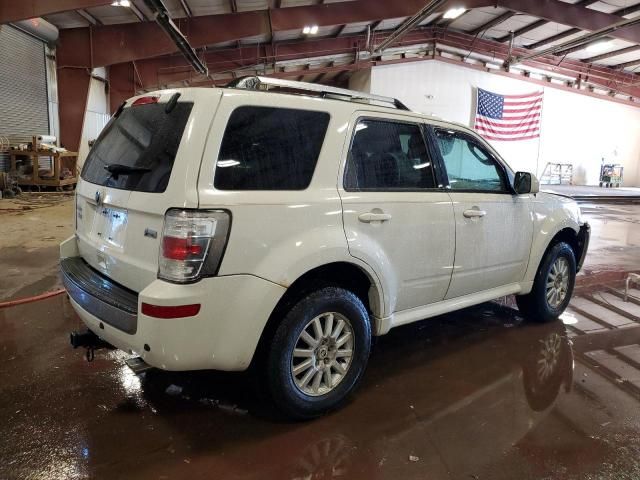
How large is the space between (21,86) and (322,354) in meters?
12.3

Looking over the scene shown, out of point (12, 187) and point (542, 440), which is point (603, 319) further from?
point (12, 187)

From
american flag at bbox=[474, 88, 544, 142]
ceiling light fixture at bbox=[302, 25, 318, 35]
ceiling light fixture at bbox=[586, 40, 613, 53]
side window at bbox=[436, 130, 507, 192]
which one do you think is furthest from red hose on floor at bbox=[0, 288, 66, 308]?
ceiling light fixture at bbox=[586, 40, 613, 53]

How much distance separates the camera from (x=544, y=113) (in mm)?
20359

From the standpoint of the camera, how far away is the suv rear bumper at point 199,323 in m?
2.05

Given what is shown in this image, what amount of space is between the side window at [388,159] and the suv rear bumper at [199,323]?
829 millimetres

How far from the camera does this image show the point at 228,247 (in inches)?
82.4

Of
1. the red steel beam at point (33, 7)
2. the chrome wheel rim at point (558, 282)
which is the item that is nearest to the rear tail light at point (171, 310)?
the chrome wheel rim at point (558, 282)

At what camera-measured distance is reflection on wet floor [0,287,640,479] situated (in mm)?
2199

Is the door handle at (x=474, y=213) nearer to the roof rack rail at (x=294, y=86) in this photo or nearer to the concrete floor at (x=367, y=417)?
the roof rack rail at (x=294, y=86)

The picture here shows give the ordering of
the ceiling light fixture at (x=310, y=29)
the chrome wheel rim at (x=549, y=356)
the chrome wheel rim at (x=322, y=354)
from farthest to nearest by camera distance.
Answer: the ceiling light fixture at (x=310, y=29)
the chrome wheel rim at (x=549, y=356)
the chrome wheel rim at (x=322, y=354)

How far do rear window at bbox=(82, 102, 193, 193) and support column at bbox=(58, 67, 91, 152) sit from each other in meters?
12.0

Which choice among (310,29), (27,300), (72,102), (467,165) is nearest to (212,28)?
(310,29)

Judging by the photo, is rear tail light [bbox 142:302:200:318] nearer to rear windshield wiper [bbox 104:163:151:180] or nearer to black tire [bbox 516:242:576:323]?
rear windshield wiper [bbox 104:163:151:180]

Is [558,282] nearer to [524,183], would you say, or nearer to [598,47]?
[524,183]
